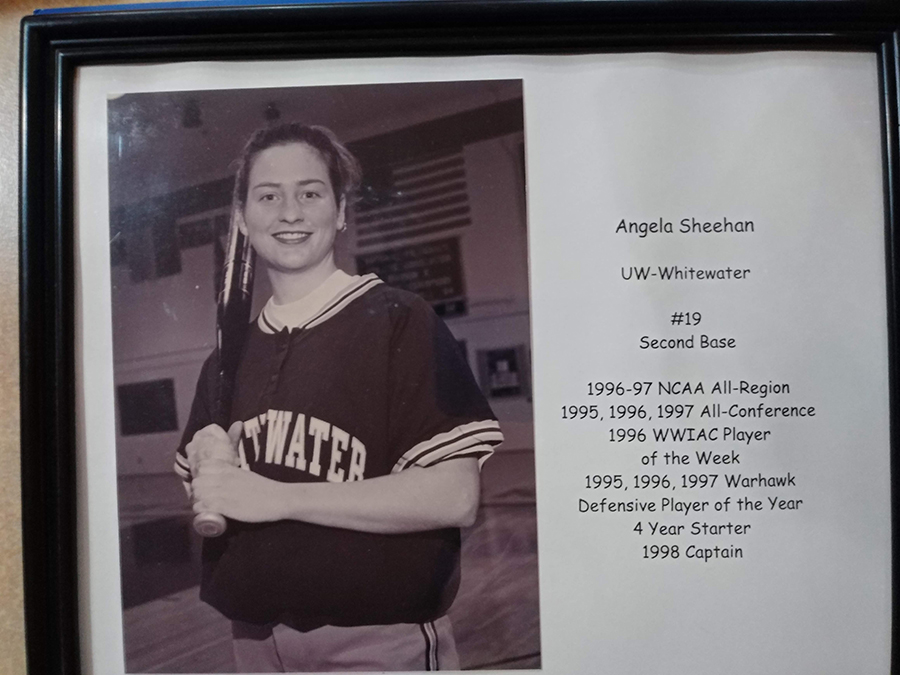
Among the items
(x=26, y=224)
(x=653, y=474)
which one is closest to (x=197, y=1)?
(x=26, y=224)

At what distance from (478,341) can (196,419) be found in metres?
0.20

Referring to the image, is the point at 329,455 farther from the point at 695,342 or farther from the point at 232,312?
the point at 695,342

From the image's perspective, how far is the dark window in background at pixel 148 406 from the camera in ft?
1.38

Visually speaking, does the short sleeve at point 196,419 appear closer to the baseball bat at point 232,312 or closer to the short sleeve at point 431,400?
the baseball bat at point 232,312

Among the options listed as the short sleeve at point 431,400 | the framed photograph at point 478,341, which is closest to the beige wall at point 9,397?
the framed photograph at point 478,341

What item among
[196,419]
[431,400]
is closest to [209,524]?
[196,419]

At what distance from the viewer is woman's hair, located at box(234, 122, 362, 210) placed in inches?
16.6

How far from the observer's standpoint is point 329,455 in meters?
0.41

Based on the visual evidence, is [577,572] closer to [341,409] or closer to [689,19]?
[341,409]

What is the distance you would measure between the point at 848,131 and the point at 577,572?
0.35 m

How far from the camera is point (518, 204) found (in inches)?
16.5

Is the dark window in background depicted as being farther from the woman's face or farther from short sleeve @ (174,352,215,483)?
the woman's face

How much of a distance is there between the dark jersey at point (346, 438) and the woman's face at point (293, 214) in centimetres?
4

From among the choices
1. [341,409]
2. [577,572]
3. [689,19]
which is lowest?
[577,572]
